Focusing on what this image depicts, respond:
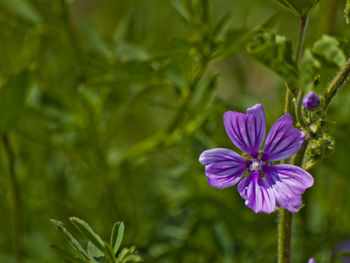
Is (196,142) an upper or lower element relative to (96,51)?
lower

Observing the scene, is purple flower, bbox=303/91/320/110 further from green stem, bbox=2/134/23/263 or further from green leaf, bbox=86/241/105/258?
green stem, bbox=2/134/23/263

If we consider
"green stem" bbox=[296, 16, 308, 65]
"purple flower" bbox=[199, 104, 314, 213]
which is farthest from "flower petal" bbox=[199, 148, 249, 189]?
"green stem" bbox=[296, 16, 308, 65]

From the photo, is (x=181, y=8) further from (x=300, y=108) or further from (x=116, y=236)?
(x=116, y=236)

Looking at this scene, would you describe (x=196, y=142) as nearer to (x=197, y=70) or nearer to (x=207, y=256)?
(x=197, y=70)

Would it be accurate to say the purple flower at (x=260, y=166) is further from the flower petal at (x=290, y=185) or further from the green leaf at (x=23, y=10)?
the green leaf at (x=23, y=10)

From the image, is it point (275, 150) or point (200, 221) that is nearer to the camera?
point (275, 150)

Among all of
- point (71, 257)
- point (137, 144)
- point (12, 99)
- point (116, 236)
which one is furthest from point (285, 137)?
point (137, 144)

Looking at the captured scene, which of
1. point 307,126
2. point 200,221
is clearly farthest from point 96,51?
point 307,126

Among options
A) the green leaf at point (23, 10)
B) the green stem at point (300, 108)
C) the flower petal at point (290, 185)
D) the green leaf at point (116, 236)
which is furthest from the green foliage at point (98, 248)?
the green leaf at point (23, 10)
